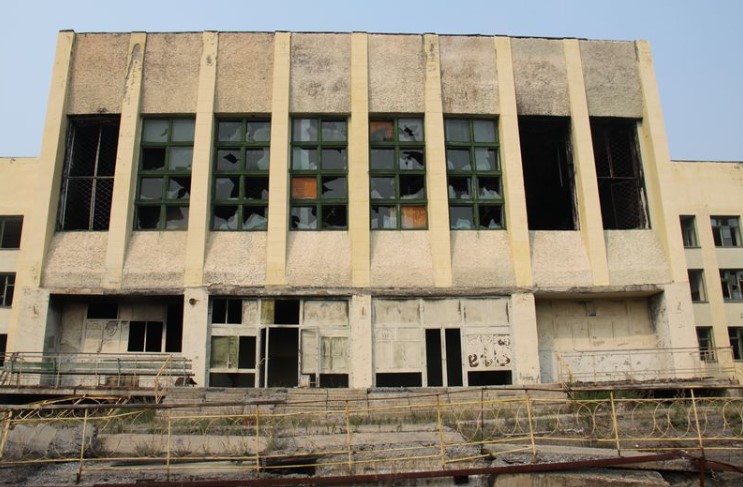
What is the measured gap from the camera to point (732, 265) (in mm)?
28781

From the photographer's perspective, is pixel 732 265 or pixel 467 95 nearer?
pixel 467 95

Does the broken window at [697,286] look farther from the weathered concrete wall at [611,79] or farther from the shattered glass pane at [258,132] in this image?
the shattered glass pane at [258,132]

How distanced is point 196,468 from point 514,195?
14740 mm

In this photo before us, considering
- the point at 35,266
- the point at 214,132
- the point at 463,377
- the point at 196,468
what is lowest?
the point at 196,468

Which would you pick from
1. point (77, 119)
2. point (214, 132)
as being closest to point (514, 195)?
point (214, 132)

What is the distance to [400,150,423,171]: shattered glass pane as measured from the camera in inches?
877

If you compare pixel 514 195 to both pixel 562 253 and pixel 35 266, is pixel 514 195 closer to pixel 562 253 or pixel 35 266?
pixel 562 253

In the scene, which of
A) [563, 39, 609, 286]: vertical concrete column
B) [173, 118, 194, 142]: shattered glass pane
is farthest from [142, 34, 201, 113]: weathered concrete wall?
[563, 39, 609, 286]: vertical concrete column

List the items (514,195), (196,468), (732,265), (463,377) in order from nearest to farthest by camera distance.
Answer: (196,468) → (463,377) → (514,195) → (732,265)

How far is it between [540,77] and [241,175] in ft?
37.2

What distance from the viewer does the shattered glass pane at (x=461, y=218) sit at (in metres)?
21.9

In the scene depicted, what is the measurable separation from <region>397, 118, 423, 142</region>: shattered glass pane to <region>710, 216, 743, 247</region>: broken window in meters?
15.7

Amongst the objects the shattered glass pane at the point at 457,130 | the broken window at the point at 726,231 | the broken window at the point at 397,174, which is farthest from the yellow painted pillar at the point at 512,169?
the broken window at the point at 726,231

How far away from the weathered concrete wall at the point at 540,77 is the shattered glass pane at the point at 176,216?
1238cm
